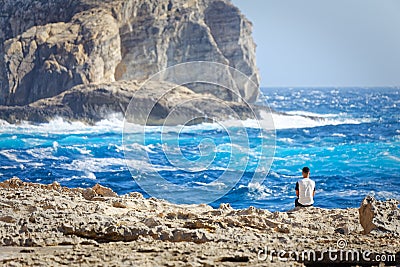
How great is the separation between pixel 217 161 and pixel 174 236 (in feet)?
58.6

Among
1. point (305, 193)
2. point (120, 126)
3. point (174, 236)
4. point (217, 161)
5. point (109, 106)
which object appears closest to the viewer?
point (174, 236)

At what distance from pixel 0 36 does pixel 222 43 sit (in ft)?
70.0

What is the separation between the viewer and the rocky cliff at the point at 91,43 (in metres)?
45.3

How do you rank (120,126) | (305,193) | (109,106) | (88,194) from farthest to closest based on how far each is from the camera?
(109,106), (120,126), (305,193), (88,194)

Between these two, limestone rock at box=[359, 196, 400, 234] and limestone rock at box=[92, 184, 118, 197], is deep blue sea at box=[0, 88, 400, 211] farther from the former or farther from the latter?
limestone rock at box=[359, 196, 400, 234]

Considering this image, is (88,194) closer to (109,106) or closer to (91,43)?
(109,106)

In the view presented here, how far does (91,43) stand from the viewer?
4522 cm

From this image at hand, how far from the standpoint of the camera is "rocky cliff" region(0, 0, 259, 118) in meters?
45.3

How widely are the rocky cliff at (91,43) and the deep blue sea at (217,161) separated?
6701 mm

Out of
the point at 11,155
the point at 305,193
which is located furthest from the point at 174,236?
the point at 11,155

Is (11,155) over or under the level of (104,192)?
under

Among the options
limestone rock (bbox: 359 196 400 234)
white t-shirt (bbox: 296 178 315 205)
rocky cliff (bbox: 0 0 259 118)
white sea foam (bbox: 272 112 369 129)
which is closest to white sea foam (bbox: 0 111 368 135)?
white sea foam (bbox: 272 112 369 129)

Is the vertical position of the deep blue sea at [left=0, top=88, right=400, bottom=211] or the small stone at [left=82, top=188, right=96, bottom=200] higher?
the small stone at [left=82, top=188, right=96, bottom=200]

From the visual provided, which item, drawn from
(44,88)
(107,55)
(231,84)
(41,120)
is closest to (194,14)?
(231,84)
